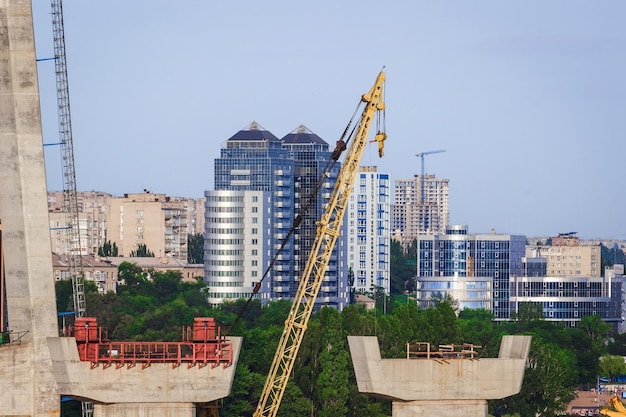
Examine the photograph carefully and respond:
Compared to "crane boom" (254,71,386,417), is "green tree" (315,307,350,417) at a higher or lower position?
lower

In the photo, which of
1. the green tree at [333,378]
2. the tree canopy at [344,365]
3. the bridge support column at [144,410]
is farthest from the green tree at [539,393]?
the bridge support column at [144,410]

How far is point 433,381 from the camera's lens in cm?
8656

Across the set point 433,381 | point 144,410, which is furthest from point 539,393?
point 144,410

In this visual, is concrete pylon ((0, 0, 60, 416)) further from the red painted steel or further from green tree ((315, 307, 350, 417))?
green tree ((315, 307, 350, 417))

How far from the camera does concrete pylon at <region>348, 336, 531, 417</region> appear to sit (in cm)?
8606

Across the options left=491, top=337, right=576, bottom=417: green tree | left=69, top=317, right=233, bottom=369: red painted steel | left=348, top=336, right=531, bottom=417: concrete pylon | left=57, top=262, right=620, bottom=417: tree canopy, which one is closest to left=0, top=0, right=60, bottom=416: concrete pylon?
left=69, top=317, right=233, bottom=369: red painted steel

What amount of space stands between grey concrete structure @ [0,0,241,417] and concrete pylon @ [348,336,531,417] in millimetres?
7605

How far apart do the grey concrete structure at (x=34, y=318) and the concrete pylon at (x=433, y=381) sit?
760cm

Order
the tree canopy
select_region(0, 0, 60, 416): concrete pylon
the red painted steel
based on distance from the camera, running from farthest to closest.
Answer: the tree canopy → the red painted steel → select_region(0, 0, 60, 416): concrete pylon

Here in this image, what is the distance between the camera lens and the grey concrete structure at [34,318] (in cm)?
8119

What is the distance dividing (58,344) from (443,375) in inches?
736

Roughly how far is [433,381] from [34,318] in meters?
19.4

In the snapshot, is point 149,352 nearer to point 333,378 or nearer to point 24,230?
point 24,230

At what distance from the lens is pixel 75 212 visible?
114 metres
